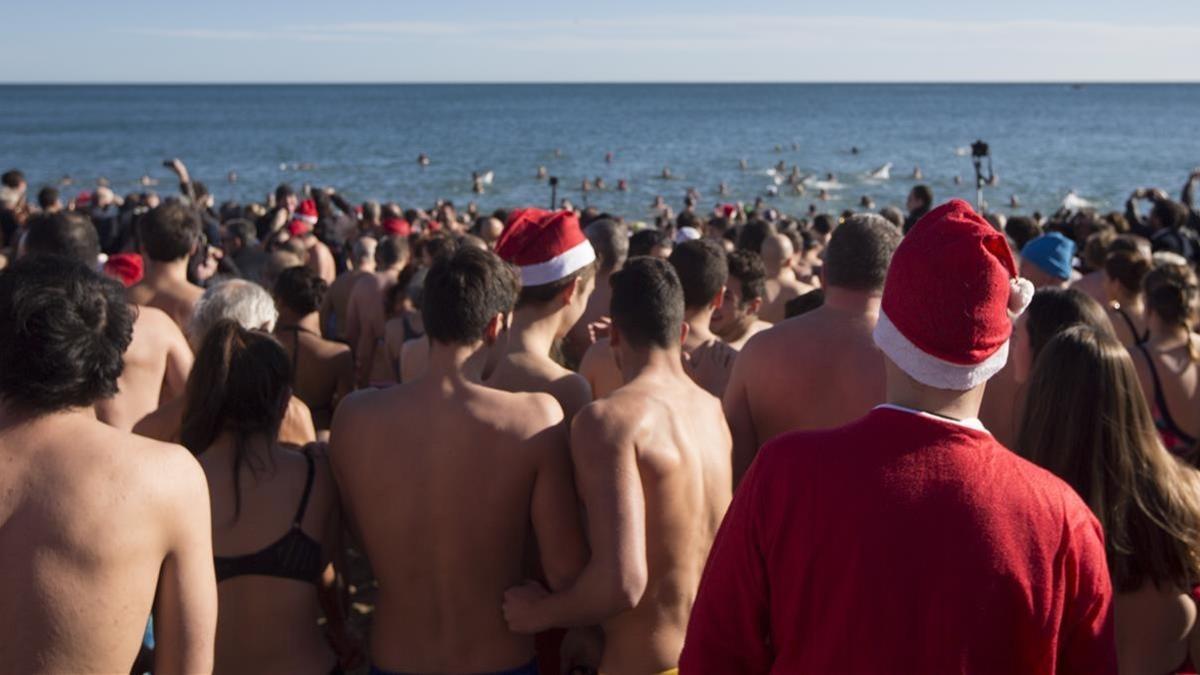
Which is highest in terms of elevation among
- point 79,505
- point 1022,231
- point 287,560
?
point 79,505

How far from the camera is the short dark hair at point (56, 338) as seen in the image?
2.16 m

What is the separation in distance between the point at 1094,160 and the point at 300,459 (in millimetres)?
70755

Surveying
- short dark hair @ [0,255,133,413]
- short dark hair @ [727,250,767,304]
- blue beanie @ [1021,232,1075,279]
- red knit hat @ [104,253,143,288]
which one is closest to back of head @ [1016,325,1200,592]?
short dark hair @ [0,255,133,413]

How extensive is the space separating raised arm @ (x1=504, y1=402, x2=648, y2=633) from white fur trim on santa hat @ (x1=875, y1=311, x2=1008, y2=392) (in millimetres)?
1255

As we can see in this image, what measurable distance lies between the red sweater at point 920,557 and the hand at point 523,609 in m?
1.27

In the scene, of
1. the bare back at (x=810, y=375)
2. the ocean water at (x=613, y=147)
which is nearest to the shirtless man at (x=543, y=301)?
the bare back at (x=810, y=375)

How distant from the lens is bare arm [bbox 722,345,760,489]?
12.6 ft

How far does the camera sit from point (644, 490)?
10.4ft

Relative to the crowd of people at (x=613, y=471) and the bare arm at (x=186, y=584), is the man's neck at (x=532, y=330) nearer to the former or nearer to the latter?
the crowd of people at (x=613, y=471)

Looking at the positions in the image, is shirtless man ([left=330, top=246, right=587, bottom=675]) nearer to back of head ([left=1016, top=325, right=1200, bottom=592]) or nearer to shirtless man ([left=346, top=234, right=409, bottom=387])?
back of head ([left=1016, top=325, right=1200, bottom=592])

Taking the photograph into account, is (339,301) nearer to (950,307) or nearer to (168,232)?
(168,232)

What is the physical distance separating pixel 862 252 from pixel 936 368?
197 cm

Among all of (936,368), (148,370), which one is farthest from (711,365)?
(936,368)

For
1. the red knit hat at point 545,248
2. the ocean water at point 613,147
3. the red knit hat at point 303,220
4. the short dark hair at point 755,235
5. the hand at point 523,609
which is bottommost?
the ocean water at point 613,147
